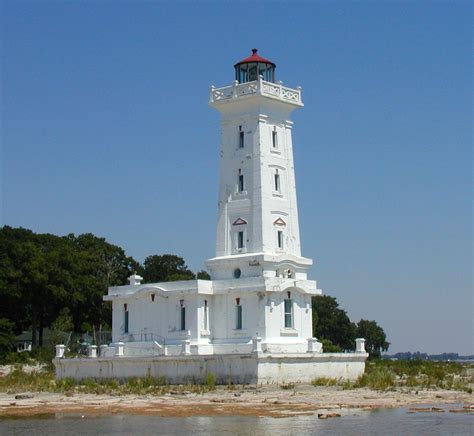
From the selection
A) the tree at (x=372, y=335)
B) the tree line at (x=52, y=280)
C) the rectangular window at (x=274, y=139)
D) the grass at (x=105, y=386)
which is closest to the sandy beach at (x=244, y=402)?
the grass at (x=105, y=386)

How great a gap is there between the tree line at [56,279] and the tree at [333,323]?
17.3m

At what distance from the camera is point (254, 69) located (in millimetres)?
49438

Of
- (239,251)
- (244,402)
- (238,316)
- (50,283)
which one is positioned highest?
(50,283)

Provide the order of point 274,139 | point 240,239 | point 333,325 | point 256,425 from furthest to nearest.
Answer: point 333,325 < point 274,139 < point 240,239 < point 256,425

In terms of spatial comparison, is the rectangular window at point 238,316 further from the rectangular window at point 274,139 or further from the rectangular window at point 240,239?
the rectangular window at point 274,139

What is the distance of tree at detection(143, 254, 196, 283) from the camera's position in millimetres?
83625

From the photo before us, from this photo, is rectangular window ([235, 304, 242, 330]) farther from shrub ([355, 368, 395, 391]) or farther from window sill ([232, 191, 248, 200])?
shrub ([355, 368, 395, 391])

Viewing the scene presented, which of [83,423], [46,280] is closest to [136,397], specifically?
[83,423]

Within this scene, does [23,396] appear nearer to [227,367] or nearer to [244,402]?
[227,367]

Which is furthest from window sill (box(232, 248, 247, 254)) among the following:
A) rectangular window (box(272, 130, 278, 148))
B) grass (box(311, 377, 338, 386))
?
grass (box(311, 377, 338, 386))

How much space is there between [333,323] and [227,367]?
50.4 meters

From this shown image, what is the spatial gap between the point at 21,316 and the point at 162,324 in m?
25.1

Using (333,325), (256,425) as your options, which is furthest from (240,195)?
(333,325)

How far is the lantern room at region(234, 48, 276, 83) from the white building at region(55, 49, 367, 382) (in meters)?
0.05
